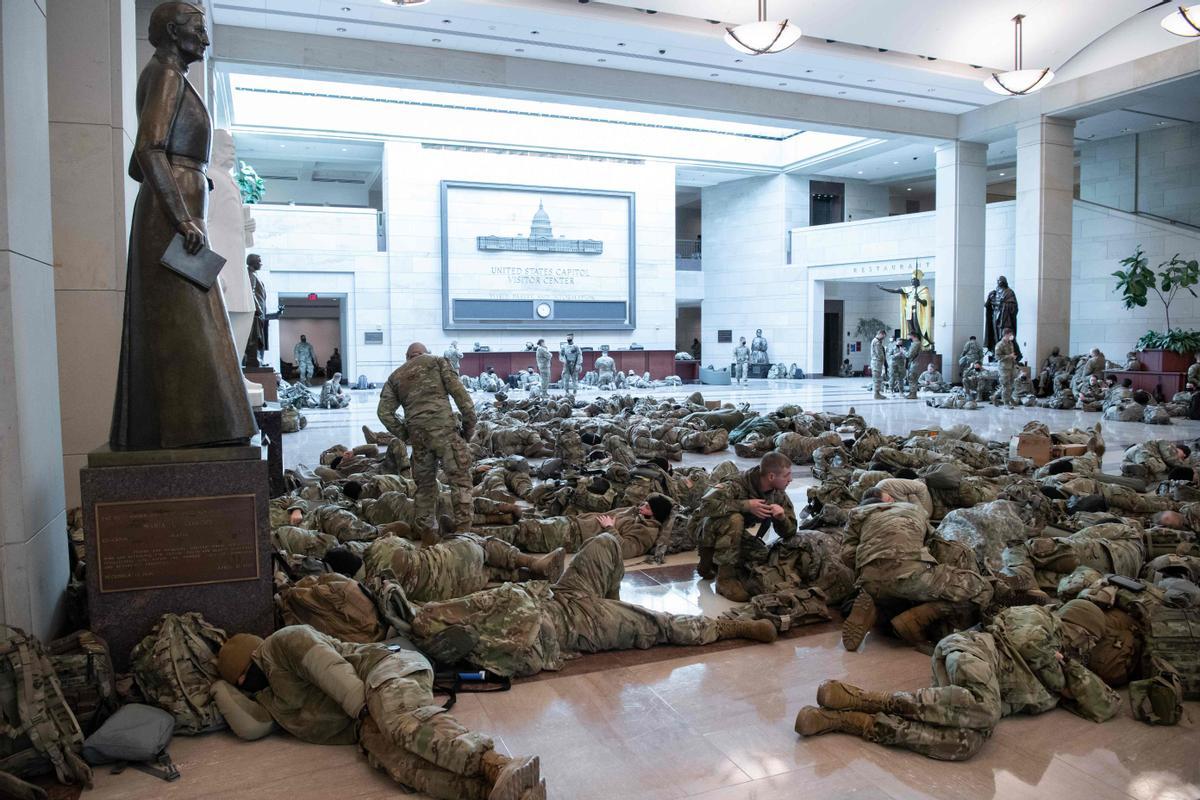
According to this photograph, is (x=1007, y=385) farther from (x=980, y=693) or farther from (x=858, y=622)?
(x=980, y=693)

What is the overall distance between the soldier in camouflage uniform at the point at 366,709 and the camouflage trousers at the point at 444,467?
274 centimetres

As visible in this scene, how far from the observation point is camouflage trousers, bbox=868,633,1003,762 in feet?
9.51

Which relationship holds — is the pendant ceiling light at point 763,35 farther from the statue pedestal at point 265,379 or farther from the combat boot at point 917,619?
the combat boot at point 917,619

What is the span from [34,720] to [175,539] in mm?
877

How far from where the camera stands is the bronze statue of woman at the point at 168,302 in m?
3.63

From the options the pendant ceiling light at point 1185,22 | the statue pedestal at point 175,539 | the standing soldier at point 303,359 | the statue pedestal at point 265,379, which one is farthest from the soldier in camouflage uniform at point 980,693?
the standing soldier at point 303,359

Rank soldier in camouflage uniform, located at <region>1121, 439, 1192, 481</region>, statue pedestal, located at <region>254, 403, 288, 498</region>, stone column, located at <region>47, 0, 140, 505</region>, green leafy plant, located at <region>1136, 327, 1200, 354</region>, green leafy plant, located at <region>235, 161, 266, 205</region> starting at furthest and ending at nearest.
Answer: green leafy plant, located at <region>1136, 327, 1200, 354</region>
green leafy plant, located at <region>235, 161, 266, 205</region>
soldier in camouflage uniform, located at <region>1121, 439, 1192, 481</region>
statue pedestal, located at <region>254, 403, 288, 498</region>
stone column, located at <region>47, 0, 140, 505</region>

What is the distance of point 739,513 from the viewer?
4859mm

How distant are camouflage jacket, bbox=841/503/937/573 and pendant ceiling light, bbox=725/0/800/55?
1208 cm

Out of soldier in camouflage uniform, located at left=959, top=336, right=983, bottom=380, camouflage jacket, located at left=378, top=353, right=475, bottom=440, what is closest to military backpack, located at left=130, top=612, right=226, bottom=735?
camouflage jacket, located at left=378, top=353, right=475, bottom=440

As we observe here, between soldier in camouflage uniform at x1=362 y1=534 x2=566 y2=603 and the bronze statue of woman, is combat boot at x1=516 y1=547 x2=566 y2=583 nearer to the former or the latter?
soldier in camouflage uniform at x1=362 y1=534 x2=566 y2=603

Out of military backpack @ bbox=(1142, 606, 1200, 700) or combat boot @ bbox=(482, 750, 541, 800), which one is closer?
combat boot @ bbox=(482, 750, 541, 800)

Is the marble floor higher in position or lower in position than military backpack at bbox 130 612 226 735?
lower

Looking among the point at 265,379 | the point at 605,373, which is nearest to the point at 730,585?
the point at 265,379
